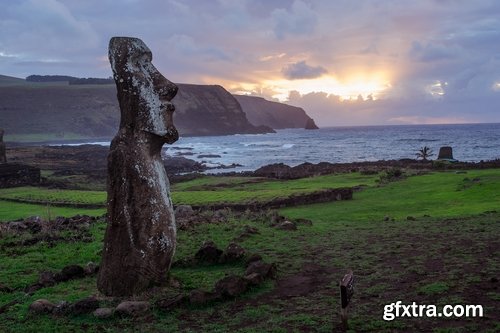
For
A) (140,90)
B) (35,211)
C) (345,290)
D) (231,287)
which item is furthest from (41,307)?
(35,211)

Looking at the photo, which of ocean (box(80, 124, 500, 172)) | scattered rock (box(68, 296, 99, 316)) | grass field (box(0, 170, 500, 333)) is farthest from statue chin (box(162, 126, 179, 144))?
ocean (box(80, 124, 500, 172))

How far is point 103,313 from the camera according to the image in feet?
29.1

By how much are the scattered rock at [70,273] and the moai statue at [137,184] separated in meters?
1.83

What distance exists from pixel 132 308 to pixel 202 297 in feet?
3.88

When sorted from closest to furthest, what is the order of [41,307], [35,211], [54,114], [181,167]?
[41,307] < [35,211] < [181,167] < [54,114]

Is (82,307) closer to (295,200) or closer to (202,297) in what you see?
(202,297)

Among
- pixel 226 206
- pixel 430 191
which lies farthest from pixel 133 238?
pixel 430 191

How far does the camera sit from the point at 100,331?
8.24 meters

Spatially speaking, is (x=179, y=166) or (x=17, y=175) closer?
(x=17, y=175)

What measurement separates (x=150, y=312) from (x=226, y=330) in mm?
1702

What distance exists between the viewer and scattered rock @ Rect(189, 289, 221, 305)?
9.12 m

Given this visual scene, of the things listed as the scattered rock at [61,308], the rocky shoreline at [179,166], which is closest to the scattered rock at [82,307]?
the scattered rock at [61,308]

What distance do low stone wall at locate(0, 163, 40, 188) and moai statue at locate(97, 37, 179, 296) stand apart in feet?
117

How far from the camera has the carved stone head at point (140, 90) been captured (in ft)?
34.4
